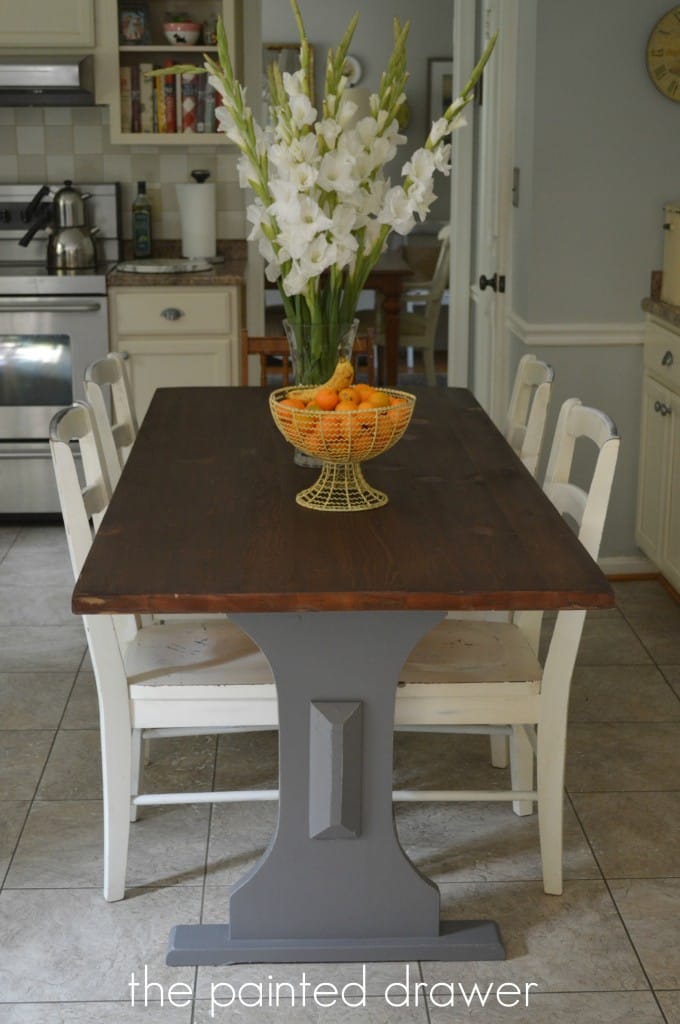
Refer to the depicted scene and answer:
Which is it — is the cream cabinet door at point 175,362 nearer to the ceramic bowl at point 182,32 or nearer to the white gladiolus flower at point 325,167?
the ceramic bowl at point 182,32

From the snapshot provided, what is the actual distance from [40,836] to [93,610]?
38.2 inches

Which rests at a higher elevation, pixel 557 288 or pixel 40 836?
pixel 557 288

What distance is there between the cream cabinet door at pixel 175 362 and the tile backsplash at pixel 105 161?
28.9 inches

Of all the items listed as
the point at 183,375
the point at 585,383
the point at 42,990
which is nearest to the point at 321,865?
the point at 42,990

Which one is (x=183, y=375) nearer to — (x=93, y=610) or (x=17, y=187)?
(x=17, y=187)

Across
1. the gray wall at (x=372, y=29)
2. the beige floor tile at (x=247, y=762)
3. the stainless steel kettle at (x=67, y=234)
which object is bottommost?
the beige floor tile at (x=247, y=762)

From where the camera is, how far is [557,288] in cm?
418

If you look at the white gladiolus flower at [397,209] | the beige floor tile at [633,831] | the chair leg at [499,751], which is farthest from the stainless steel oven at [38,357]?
the beige floor tile at [633,831]

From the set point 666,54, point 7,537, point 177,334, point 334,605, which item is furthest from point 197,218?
point 334,605

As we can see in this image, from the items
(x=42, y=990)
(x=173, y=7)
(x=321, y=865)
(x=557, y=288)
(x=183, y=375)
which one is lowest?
(x=42, y=990)

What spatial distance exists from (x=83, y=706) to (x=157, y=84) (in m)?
2.67

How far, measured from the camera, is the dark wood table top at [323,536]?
6.64 ft

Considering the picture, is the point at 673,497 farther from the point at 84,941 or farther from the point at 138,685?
the point at 84,941

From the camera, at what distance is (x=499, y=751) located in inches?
121
